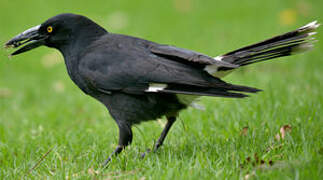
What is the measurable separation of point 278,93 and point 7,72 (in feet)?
20.3

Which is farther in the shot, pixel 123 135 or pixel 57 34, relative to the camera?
pixel 57 34

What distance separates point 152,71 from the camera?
389cm

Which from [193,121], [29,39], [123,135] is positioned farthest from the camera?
[193,121]

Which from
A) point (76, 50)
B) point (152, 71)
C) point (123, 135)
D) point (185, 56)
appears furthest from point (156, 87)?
point (76, 50)

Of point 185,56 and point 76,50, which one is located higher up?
point 76,50

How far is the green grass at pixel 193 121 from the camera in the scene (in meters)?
3.49

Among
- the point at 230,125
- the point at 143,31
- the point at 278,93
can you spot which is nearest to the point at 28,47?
the point at 230,125

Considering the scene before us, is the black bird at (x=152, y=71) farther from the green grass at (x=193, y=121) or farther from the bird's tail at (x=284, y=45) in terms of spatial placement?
the green grass at (x=193, y=121)

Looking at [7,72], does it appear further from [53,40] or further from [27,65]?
[53,40]

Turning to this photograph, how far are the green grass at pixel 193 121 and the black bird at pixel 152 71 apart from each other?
45 centimetres

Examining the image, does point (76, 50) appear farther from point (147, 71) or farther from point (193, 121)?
point (193, 121)

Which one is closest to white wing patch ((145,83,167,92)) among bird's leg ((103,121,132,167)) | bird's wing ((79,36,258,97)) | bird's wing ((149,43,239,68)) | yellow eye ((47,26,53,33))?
bird's wing ((79,36,258,97))

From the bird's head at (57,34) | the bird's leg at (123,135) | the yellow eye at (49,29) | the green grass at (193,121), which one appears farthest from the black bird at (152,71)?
the green grass at (193,121)

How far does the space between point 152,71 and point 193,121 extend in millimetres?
1515
